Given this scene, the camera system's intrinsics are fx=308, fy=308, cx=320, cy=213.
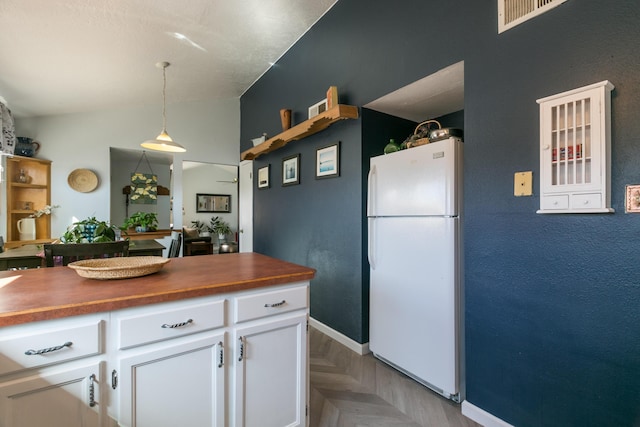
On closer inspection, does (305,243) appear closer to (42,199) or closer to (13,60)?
(13,60)

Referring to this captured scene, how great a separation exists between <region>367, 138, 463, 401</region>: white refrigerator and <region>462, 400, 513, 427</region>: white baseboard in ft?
0.36

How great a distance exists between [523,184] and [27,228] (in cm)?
555

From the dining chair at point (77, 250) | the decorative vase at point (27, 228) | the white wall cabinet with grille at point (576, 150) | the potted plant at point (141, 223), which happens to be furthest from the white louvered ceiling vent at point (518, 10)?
the decorative vase at point (27, 228)

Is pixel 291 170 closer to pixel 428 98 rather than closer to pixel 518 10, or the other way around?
pixel 428 98

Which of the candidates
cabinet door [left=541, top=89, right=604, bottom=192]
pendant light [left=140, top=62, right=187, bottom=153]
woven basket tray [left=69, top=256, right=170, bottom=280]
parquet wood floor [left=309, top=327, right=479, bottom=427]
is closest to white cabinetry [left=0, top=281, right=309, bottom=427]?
woven basket tray [left=69, top=256, right=170, bottom=280]

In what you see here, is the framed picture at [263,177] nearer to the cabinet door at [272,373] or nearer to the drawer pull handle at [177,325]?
the cabinet door at [272,373]

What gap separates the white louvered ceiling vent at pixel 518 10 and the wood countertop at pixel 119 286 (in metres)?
1.64

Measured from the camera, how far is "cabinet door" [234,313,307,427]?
4.31ft

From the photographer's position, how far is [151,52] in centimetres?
335

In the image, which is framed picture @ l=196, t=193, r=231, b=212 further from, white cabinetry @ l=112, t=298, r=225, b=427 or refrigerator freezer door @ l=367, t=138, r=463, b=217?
white cabinetry @ l=112, t=298, r=225, b=427

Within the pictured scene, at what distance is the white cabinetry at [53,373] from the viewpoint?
2.97 ft

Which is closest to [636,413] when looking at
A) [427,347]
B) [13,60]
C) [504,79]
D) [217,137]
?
[427,347]

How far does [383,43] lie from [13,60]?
136 inches

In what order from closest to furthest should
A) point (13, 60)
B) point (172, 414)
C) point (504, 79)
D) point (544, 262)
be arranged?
1. point (172, 414)
2. point (544, 262)
3. point (504, 79)
4. point (13, 60)
